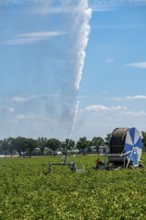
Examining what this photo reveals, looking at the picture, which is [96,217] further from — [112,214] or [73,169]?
[73,169]

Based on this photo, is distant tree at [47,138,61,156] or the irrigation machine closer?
the irrigation machine

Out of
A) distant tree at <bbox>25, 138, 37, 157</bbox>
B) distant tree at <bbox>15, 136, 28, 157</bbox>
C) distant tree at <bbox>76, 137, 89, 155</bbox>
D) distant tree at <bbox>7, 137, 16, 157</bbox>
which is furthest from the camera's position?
distant tree at <bbox>7, 137, 16, 157</bbox>

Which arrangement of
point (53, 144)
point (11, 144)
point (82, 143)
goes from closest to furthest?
1. point (82, 143)
2. point (53, 144)
3. point (11, 144)

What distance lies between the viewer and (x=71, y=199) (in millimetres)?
16422

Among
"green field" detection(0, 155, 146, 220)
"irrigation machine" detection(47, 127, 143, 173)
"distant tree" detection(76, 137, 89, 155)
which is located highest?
"distant tree" detection(76, 137, 89, 155)

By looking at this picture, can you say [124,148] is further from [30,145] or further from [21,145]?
[21,145]

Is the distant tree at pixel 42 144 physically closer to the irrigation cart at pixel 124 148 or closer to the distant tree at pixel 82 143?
the distant tree at pixel 82 143

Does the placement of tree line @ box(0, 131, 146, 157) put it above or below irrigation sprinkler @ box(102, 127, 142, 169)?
above

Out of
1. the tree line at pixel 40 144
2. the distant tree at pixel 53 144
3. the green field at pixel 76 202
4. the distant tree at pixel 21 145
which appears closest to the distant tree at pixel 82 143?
the tree line at pixel 40 144

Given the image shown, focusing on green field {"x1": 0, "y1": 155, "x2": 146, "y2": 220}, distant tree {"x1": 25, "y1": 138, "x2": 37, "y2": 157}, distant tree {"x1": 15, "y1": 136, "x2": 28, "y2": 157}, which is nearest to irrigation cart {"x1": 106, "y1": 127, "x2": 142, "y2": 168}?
green field {"x1": 0, "y1": 155, "x2": 146, "y2": 220}

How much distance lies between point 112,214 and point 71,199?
3618 mm

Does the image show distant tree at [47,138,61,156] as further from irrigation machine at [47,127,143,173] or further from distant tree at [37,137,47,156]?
irrigation machine at [47,127,143,173]

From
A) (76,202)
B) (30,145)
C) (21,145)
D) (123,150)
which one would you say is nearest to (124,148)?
(123,150)

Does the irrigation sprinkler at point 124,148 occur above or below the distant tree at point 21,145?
below
